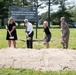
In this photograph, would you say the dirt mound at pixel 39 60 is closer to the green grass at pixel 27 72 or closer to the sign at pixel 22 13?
the green grass at pixel 27 72

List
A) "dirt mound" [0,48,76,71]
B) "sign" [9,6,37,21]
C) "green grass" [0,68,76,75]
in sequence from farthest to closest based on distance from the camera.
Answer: "sign" [9,6,37,21]
"dirt mound" [0,48,76,71]
"green grass" [0,68,76,75]

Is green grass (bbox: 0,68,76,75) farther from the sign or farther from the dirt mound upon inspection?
the sign

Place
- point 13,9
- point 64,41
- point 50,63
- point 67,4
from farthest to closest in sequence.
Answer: point 67,4 → point 13,9 → point 64,41 → point 50,63

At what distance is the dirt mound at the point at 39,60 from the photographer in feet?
31.2

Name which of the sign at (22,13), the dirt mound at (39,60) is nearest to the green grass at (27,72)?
the dirt mound at (39,60)

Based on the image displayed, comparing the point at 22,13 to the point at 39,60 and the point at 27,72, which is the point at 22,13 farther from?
the point at 27,72

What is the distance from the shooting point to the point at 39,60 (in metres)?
10.0

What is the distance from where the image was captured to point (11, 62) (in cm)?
989

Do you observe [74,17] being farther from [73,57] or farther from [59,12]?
[73,57]

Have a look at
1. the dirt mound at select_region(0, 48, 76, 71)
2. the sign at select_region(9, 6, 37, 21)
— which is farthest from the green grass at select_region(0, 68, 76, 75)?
the sign at select_region(9, 6, 37, 21)

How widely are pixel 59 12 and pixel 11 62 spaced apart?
73.6 m

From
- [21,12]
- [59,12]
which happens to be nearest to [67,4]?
[59,12]

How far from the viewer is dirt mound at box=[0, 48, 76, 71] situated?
9500 mm

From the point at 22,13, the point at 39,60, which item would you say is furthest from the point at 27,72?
the point at 22,13
